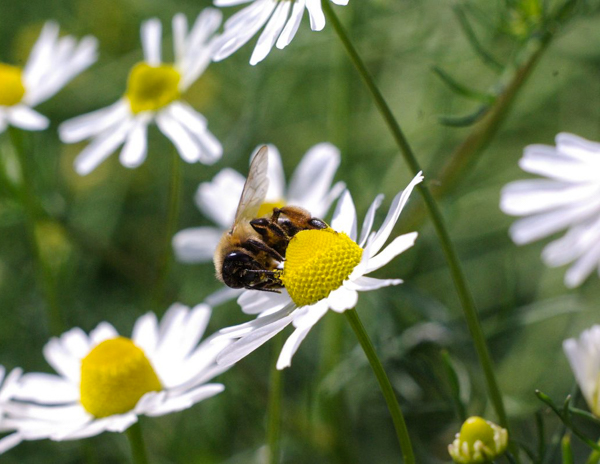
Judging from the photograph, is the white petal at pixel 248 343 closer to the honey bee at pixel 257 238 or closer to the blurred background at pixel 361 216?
the honey bee at pixel 257 238

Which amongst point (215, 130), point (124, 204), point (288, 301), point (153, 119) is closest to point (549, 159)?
point (288, 301)

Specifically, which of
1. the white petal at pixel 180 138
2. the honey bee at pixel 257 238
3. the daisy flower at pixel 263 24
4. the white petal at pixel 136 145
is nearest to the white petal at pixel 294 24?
the daisy flower at pixel 263 24

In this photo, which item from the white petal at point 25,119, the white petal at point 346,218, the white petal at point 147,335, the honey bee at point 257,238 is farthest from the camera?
the white petal at point 25,119

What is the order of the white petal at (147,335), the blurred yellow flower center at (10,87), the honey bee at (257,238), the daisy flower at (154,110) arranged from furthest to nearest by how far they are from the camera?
A: the blurred yellow flower center at (10,87), the daisy flower at (154,110), the white petal at (147,335), the honey bee at (257,238)

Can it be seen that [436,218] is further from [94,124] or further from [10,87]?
[10,87]

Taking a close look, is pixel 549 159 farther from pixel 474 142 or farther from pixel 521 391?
pixel 521 391

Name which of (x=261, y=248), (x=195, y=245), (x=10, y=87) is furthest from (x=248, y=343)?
(x=10, y=87)
